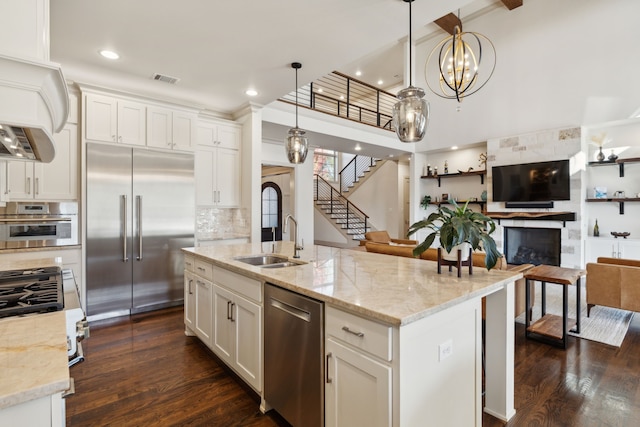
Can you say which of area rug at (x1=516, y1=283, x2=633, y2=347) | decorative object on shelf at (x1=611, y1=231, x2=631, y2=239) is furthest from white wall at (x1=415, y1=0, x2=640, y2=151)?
area rug at (x1=516, y1=283, x2=633, y2=347)

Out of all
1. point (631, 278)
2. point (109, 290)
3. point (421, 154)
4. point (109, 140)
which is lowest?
point (109, 290)

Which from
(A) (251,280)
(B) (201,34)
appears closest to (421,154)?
(B) (201,34)

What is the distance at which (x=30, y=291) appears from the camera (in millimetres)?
1577

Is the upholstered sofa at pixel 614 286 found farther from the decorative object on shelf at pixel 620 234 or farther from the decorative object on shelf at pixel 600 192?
the decorative object on shelf at pixel 600 192

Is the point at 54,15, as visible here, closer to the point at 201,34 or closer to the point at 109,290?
the point at 201,34

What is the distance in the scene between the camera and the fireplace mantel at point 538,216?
6.01 meters

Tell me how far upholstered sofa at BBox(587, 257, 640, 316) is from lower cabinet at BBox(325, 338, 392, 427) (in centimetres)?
359

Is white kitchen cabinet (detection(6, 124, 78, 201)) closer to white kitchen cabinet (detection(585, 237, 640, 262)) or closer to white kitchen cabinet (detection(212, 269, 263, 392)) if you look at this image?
white kitchen cabinet (detection(212, 269, 263, 392))

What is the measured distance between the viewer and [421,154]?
8477 millimetres

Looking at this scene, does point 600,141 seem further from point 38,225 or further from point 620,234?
point 38,225

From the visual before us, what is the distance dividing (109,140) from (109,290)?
1802 millimetres

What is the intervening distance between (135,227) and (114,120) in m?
1.32

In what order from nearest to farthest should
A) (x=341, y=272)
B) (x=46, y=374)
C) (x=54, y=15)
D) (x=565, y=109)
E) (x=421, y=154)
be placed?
1. (x=46, y=374)
2. (x=341, y=272)
3. (x=54, y=15)
4. (x=565, y=109)
5. (x=421, y=154)

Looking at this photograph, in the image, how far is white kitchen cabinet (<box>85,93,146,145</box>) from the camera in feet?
12.3
